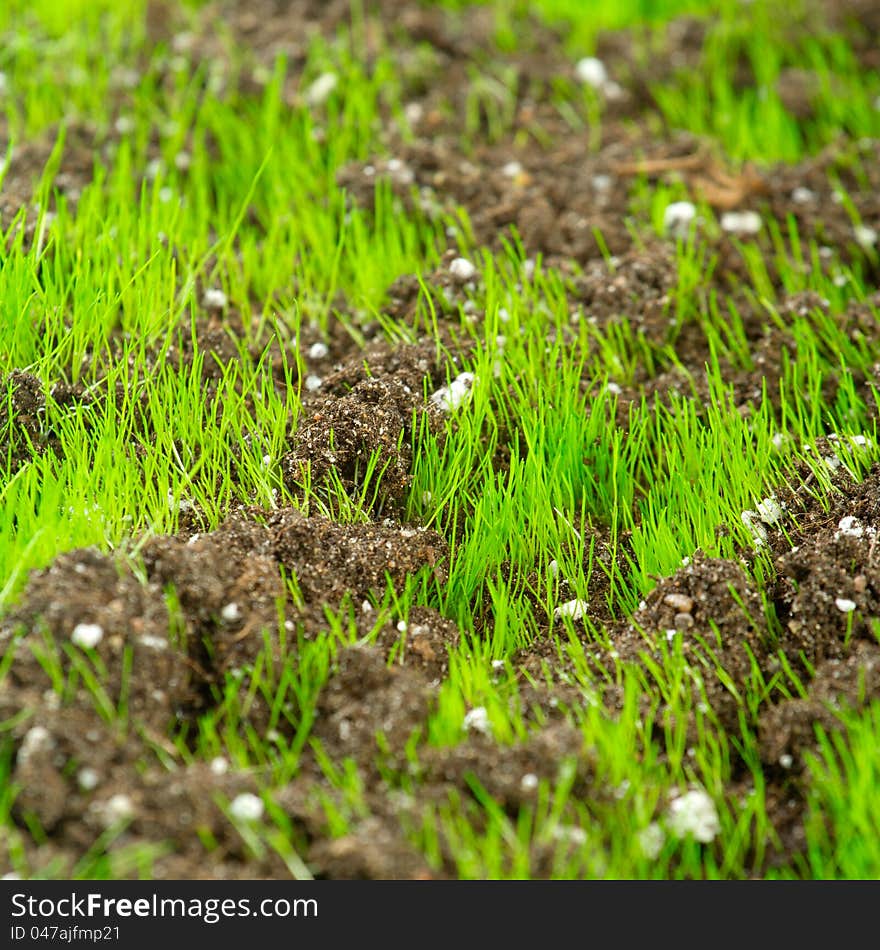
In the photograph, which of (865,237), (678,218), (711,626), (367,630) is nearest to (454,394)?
(367,630)

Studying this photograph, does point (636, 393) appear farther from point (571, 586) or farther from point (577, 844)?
point (577, 844)

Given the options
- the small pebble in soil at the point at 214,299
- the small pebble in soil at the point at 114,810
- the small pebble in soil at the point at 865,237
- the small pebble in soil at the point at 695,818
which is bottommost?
the small pebble in soil at the point at 695,818

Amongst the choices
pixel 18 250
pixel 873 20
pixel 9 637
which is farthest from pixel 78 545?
pixel 873 20

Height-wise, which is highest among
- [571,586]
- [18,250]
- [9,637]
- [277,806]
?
[18,250]

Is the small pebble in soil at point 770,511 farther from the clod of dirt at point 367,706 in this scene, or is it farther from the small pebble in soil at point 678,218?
the small pebble in soil at point 678,218

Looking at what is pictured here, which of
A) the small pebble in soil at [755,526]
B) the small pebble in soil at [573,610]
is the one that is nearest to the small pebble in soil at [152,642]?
Result: the small pebble in soil at [573,610]
